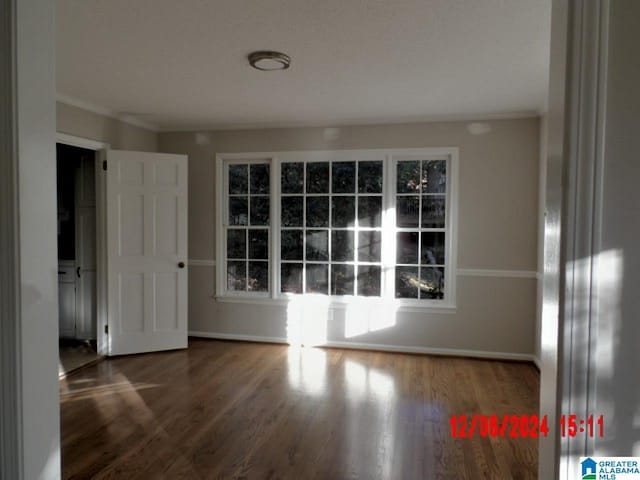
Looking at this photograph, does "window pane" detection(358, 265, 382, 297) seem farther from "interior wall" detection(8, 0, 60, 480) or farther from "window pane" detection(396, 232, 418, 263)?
"interior wall" detection(8, 0, 60, 480)

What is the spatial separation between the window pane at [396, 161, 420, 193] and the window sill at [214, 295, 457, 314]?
47.8 inches

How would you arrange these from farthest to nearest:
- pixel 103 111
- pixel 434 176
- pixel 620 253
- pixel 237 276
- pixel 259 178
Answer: pixel 237 276 < pixel 259 178 < pixel 434 176 < pixel 103 111 < pixel 620 253

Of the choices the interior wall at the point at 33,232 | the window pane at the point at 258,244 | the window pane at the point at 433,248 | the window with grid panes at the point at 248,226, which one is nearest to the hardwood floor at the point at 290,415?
the window with grid panes at the point at 248,226

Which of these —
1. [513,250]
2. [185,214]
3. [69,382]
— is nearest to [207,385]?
[69,382]

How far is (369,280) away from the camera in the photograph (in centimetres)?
456

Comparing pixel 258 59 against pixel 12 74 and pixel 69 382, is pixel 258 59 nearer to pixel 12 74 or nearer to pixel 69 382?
pixel 12 74

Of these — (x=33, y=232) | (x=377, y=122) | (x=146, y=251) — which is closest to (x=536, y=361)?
(x=377, y=122)

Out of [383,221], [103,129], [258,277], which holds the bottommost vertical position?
[258,277]

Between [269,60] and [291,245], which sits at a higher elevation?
[269,60]

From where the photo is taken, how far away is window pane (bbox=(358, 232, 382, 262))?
4.52m

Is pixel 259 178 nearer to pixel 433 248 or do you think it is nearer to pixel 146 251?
pixel 146 251

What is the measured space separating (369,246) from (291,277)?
3.19 ft

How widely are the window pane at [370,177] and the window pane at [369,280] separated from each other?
852 mm

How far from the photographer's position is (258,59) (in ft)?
8.85
